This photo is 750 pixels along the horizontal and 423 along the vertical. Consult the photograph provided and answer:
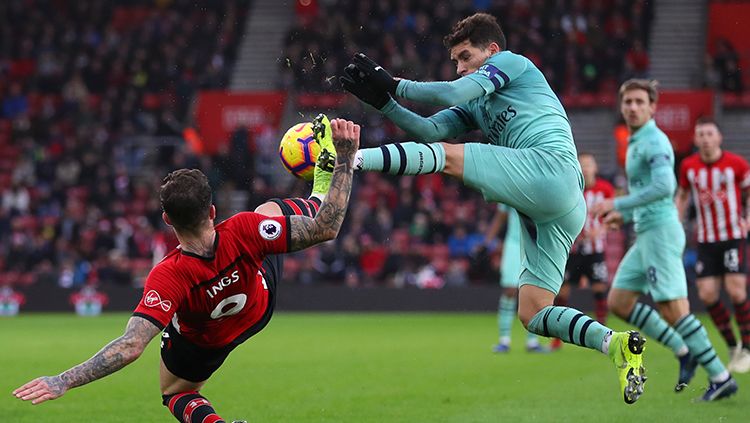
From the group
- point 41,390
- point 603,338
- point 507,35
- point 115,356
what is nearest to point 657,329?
point 603,338

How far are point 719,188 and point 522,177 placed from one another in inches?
195

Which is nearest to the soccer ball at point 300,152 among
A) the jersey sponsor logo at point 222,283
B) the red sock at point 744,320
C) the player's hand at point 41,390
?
the jersey sponsor logo at point 222,283

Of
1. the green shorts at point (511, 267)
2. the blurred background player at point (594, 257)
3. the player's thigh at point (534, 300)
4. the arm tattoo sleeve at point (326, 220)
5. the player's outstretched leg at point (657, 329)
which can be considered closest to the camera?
the arm tattoo sleeve at point (326, 220)

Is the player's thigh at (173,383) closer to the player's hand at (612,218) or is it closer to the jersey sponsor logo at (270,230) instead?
the jersey sponsor logo at (270,230)

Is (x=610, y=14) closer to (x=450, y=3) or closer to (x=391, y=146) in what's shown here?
(x=450, y=3)

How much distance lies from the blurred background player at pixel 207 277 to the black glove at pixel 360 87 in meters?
0.33

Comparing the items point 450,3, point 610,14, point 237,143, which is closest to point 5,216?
point 237,143

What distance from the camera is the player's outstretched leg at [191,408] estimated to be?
599cm

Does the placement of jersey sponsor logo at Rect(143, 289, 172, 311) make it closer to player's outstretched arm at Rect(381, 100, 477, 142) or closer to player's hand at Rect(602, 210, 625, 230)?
player's outstretched arm at Rect(381, 100, 477, 142)

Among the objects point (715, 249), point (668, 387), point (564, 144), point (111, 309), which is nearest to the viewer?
point (564, 144)

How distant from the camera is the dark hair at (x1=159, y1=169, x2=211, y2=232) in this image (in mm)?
5300

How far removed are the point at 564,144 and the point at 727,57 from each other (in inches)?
759

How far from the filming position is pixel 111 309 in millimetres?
21547

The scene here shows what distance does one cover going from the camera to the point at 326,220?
5480 mm
